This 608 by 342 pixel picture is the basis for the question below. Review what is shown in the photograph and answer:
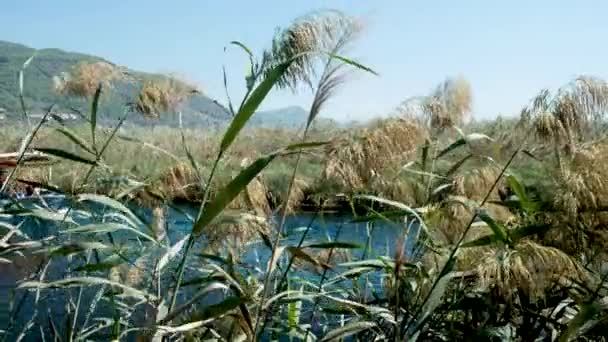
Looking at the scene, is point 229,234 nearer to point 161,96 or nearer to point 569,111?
point 161,96

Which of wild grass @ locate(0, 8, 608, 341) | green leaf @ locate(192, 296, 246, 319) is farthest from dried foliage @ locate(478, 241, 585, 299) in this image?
green leaf @ locate(192, 296, 246, 319)

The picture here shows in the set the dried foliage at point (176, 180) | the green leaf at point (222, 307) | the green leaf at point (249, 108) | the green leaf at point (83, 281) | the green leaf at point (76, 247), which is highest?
the green leaf at point (249, 108)

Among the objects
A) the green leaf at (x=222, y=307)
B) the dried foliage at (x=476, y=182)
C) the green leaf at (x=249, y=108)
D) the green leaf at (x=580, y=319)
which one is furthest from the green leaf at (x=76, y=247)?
the dried foliage at (x=476, y=182)

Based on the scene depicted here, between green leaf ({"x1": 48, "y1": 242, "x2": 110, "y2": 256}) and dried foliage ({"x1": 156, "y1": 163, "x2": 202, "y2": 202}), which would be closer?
green leaf ({"x1": 48, "y1": 242, "x2": 110, "y2": 256})

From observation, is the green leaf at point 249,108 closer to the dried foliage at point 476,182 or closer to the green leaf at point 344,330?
the green leaf at point 344,330

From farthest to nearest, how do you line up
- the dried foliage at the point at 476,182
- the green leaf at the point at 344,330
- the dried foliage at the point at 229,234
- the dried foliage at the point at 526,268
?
the dried foliage at the point at 476,182
the dried foliage at the point at 229,234
the green leaf at the point at 344,330
the dried foliage at the point at 526,268

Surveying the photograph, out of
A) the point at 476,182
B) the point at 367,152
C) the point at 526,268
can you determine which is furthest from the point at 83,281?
the point at 476,182

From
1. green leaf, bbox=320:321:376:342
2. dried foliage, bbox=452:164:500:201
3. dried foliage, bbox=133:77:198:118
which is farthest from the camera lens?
dried foliage, bbox=452:164:500:201

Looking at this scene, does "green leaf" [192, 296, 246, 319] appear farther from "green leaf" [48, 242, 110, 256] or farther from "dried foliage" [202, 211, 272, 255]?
"dried foliage" [202, 211, 272, 255]

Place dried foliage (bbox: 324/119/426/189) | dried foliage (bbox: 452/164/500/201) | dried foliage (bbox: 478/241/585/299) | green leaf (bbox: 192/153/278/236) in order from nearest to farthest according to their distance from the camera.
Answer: green leaf (bbox: 192/153/278/236), dried foliage (bbox: 478/241/585/299), dried foliage (bbox: 324/119/426/189), dried foliage (bbox: 452/164/500/201)

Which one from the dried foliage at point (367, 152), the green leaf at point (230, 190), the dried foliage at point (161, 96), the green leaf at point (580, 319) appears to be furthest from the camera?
the dried foliage at point (161, 96)

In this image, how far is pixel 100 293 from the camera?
220 cm

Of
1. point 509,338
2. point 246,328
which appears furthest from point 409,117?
point 246,328

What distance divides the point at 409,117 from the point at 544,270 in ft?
2.23
